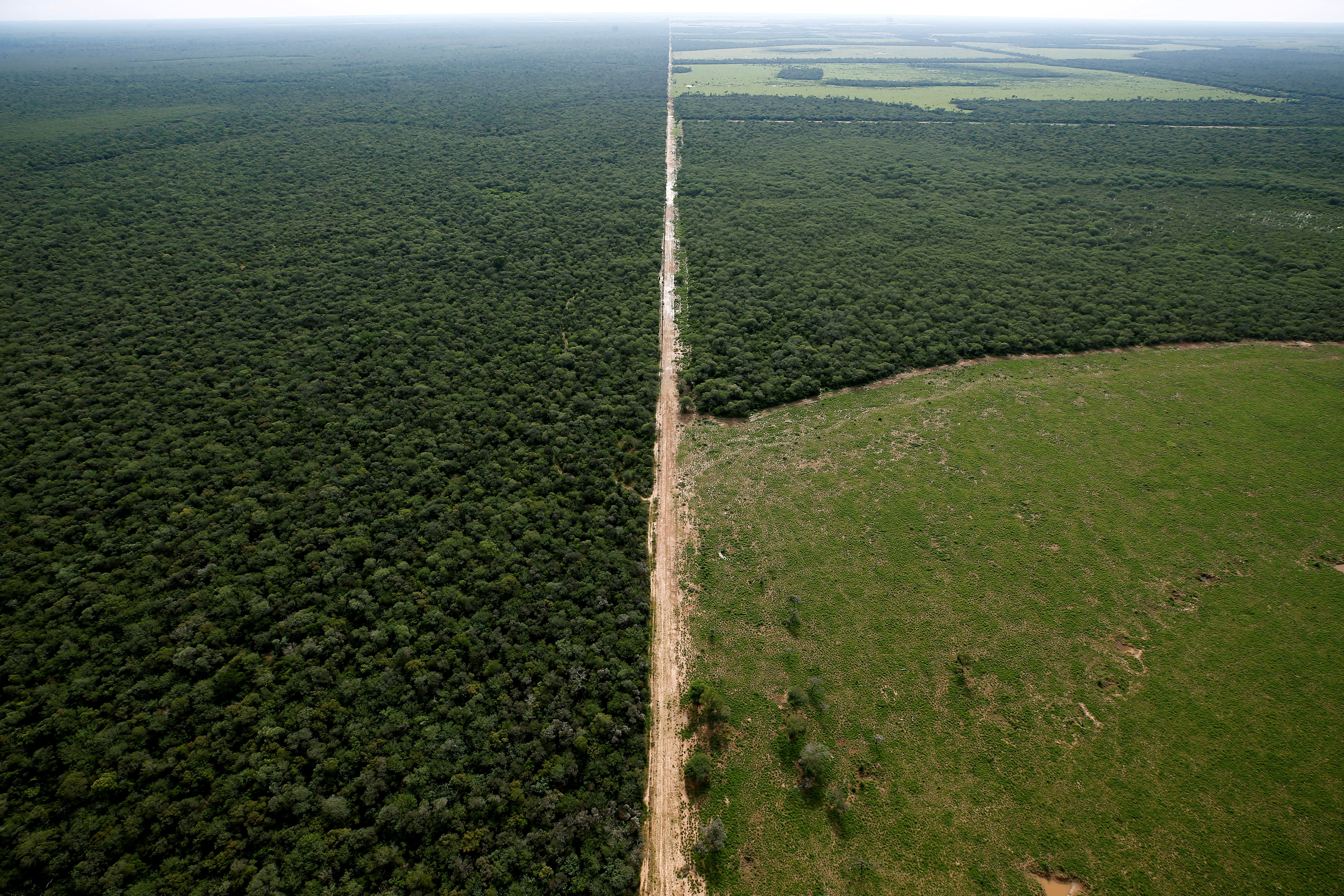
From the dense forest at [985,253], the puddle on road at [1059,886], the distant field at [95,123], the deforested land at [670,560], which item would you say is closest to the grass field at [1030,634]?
the deforested land at [670,560]

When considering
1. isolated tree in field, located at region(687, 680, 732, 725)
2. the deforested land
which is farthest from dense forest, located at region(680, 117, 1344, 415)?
isolated tree in field, located at region(687, 680, 732, 725)

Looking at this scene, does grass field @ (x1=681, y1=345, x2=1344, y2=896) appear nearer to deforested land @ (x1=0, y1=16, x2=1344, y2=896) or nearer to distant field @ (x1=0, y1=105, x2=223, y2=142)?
deforested land @ (x1=0, y1=16, x2=1344, y2=896)

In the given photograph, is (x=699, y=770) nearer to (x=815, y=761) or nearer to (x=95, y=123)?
(x=815, y=761)

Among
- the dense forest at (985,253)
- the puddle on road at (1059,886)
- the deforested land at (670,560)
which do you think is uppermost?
the dense forest at (985,253)

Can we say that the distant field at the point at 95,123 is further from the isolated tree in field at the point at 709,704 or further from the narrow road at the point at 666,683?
the isolated tree in field at the point at 709,704

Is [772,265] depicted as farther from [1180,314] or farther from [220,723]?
[220,723]

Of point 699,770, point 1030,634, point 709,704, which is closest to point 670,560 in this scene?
point 709,704
